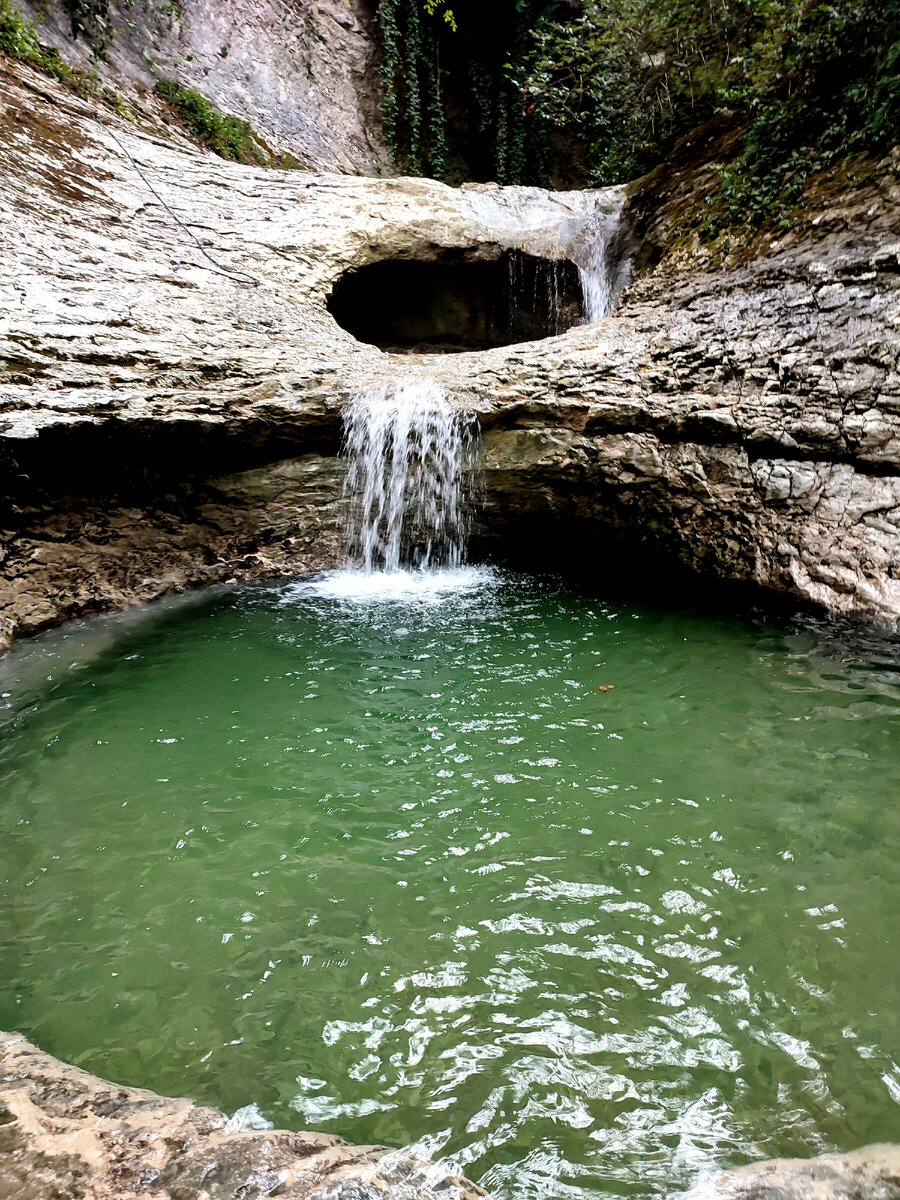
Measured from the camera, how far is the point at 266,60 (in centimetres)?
1095

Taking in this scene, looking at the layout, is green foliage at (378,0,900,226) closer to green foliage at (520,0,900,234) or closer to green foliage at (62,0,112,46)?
green foliage at (520,0,900,234)

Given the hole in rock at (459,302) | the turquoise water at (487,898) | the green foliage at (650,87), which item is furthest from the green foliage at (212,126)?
the turquoise water at (487,898)

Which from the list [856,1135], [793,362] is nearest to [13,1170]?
[856,1135]

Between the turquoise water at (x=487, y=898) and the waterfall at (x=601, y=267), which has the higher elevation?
the waterfall at (x=601, y=267)

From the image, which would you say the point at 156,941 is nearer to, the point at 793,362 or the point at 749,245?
the point at 793,362

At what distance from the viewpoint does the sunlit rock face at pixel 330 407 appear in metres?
4.75

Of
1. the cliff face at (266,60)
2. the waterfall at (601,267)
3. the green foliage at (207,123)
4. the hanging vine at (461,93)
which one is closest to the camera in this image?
the cliff face at (266,60)

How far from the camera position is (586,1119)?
61.2 inches

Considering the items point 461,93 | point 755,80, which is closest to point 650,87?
point 755,80

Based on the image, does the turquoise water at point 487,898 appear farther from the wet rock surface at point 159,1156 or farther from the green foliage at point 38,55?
the green foliage at point 38,55

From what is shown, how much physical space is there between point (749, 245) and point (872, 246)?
1.35m

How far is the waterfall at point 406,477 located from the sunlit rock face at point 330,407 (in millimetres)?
196

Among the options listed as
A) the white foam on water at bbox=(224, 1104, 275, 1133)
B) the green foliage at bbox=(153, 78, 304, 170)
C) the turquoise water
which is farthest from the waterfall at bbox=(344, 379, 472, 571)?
the green foliage at bbox=(153, 78, 304, 170)

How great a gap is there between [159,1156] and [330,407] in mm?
5438
